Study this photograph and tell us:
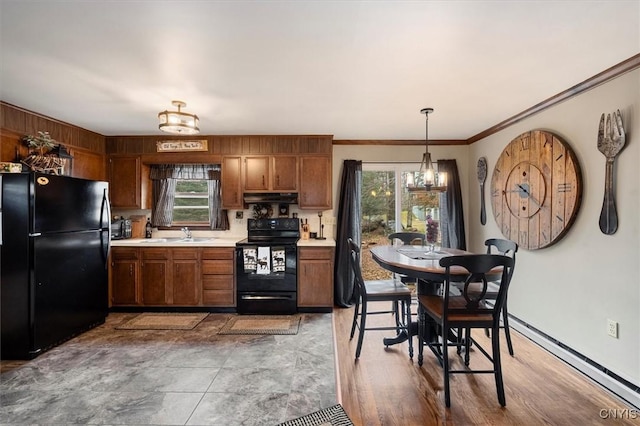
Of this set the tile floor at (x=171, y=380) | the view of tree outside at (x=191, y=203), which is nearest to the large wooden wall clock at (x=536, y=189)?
the tile floor at (x=171, y=380)

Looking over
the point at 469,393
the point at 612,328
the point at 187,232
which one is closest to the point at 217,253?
the point at 187,232

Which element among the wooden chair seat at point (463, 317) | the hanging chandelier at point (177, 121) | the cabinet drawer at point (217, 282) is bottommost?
the cabinet drawer at point (217, 282)

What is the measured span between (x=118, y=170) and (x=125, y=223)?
0.75 metres

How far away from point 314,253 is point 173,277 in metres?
1.85

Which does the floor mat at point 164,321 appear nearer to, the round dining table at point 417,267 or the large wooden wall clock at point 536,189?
the round dining table at point 417,267

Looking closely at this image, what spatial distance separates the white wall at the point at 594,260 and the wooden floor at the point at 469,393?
12.2 inches

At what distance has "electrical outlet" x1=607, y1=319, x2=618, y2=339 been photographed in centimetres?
219

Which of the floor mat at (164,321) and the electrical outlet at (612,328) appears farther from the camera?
the floor mat at (164,321)

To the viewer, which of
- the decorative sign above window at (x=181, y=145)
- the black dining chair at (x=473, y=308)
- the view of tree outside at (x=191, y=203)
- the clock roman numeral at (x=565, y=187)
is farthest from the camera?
the view of tree outside at (x=191, y=203)

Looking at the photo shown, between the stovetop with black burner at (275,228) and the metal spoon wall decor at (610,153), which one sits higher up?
the metal spoon wall decor at (610,153)

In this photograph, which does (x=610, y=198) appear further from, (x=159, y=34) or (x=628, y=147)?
(x=159, y=34)

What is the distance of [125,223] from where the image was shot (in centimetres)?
411

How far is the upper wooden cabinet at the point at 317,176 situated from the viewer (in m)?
4.09

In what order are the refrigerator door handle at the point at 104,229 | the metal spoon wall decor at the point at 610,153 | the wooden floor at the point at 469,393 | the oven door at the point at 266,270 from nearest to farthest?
the wooden floor at the point at 469,393
the metal spoon wall decor at the point at 610,153
the refrigerator door handle at the point at 104,229
the oven door at the point at 266,270
